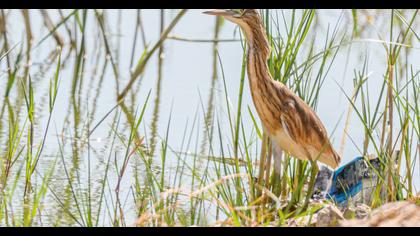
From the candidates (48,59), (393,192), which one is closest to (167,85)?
(48,59)

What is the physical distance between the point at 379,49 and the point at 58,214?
15.1 feet

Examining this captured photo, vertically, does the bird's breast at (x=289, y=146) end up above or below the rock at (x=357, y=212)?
above

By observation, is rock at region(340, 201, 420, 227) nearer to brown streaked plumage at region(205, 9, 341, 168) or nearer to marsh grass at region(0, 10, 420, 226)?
marsh grass at region(0, 10, 420, 226)

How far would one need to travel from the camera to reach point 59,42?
29.9ft

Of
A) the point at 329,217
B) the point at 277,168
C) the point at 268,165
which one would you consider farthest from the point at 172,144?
the point at 329,217

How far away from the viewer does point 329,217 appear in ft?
12.2

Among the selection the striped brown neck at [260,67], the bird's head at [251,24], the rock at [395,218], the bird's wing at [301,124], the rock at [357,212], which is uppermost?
the bird's head at [251,24]

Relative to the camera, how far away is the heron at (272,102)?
4.82 m

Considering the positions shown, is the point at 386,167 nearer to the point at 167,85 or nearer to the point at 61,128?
the point at 61,128

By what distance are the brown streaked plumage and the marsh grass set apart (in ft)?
0.24

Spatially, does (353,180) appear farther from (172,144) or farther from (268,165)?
(172,144)

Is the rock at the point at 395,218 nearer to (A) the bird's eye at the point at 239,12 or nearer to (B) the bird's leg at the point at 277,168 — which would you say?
(B) the bird's leg at the point at 277,168

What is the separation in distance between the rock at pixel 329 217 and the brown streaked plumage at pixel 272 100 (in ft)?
3.20

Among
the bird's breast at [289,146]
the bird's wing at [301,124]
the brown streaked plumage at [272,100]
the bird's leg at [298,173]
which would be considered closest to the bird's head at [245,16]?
the brown streaked plumage at [272,100]
